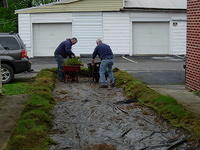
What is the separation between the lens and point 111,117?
10.6 m

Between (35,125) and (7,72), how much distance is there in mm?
9036

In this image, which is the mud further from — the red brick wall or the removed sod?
the red brick wall

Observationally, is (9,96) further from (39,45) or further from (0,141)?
(39,45)

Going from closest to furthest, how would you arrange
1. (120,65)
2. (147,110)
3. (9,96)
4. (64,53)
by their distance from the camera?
(147,110) → (9,96) → (64,53) → (120,65)

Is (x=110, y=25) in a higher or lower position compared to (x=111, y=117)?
higher

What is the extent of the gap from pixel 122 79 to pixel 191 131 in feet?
25.6

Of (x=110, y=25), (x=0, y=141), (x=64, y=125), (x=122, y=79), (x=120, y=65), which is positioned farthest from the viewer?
(x=110, y=25)

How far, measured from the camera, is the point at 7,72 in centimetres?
1769

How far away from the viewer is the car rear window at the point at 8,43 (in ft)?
58.0

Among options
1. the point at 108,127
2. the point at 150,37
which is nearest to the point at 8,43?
the point at 108,127

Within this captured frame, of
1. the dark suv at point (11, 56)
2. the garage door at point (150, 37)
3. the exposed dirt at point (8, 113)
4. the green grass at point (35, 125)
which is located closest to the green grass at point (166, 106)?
the green grass at point (35, 125)

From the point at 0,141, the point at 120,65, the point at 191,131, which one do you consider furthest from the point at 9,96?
the point at 120,65

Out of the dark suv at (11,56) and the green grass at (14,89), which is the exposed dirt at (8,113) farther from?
the dark suv at (11,56)

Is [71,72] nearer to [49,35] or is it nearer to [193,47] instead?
[193,47]
